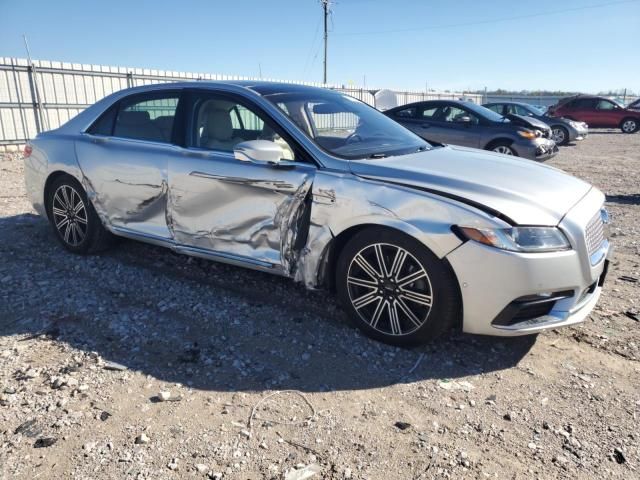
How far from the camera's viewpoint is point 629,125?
23.9 metres

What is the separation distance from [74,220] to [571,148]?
16.7 m

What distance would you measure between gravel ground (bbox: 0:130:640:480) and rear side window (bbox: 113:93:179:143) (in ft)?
4.22

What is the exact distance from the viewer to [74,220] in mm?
4957

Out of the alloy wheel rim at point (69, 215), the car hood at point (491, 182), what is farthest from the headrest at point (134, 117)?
the car hood at point (491, 182)

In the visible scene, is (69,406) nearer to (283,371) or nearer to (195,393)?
(195,393)

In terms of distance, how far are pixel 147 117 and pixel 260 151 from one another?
160cm

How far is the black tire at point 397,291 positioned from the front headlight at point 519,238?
0.28 m

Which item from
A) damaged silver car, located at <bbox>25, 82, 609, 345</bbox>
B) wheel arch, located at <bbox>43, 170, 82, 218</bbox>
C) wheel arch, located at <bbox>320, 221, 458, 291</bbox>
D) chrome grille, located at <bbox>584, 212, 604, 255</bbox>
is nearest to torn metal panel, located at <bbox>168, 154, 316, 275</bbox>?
damaged silver car, located at <bbox>25, 82, 609, 345</bbox>

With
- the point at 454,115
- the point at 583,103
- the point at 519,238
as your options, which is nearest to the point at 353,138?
the point at 519,238

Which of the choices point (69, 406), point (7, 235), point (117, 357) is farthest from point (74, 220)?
point (69, 406)

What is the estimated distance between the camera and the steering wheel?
12.6ft

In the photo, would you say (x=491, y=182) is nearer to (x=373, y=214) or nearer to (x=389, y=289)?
(x=373, y=214)

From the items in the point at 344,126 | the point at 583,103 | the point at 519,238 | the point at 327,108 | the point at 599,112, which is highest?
the point at 327,108

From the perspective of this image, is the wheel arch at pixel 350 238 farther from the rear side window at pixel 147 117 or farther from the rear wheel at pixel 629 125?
the rear wheel at pixel 629 125
